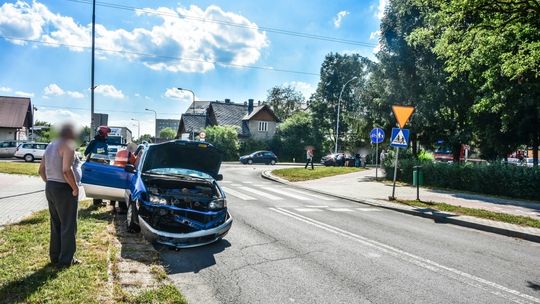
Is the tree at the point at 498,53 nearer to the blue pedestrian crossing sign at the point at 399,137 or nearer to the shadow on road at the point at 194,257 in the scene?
the blue pedestrian crossing sign at the point at 399,137

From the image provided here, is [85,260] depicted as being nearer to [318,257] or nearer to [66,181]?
[66,181]

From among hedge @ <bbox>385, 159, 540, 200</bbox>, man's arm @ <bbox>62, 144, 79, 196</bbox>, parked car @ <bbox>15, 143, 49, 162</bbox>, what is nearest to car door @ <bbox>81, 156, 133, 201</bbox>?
man's arm @ <bbox>62, 144, 79, 196</bbox>

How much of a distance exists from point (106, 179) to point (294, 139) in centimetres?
4829

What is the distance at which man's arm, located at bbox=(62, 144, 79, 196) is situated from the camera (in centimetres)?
502

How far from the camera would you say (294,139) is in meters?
56.6

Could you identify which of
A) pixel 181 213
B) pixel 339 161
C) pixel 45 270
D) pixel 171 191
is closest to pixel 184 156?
pixel 171 191

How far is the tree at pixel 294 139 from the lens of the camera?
185 feet

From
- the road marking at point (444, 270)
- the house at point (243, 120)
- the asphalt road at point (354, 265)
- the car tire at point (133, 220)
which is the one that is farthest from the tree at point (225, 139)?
the car tire at point (133, 220)

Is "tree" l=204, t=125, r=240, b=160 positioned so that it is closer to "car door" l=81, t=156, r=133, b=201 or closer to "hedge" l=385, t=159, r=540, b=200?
"hedge" l=385, t=159, r=540, b=200

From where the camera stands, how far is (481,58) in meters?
15.2

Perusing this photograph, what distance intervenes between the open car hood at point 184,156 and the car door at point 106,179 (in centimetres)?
96

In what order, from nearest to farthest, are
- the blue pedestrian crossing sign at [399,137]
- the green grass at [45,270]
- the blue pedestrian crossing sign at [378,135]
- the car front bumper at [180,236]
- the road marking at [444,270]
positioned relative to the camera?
the green grass at [45,270]
the road marking at [444,270]
the car front bumper at [180,236]
the blue pedestrian crossing sign at [399,137]
the blue pedestrian crossing sign at [378,135]

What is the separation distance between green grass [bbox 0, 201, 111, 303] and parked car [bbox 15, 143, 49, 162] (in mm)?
30957

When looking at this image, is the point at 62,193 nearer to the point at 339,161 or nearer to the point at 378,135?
the point at 378,135
